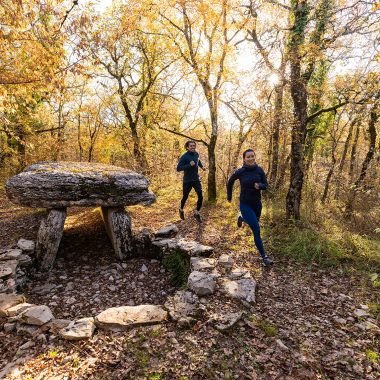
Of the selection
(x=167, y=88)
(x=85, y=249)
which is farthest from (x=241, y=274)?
(x=167, y=88)

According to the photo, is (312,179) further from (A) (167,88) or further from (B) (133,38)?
(B) (133,38)

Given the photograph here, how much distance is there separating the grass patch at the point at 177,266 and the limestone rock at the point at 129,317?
41.5 inches

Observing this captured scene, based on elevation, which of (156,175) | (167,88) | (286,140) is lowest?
(156,175)

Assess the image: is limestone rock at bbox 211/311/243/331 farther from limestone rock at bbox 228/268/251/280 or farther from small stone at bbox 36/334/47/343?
small stone at bbox 36/334/47/343

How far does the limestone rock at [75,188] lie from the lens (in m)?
5.32

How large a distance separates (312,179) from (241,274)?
440cm

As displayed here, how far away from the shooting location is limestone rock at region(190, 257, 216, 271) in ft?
15.9

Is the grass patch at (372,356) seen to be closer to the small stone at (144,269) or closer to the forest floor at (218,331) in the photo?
the forest floor at (218,331)

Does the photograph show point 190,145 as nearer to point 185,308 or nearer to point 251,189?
point 251,189

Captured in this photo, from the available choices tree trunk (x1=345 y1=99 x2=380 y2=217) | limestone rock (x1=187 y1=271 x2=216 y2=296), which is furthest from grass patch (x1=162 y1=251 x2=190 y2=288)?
tree trunk (x1=345 y1=99 x2=380 y2=217)

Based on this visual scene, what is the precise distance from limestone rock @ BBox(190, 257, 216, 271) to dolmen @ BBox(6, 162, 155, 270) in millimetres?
1716

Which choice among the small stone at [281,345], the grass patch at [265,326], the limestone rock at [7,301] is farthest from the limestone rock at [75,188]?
the small stone at [281,345]

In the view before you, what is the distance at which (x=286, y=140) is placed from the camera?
10219 mm

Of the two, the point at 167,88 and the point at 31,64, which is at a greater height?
the point at 167,88
